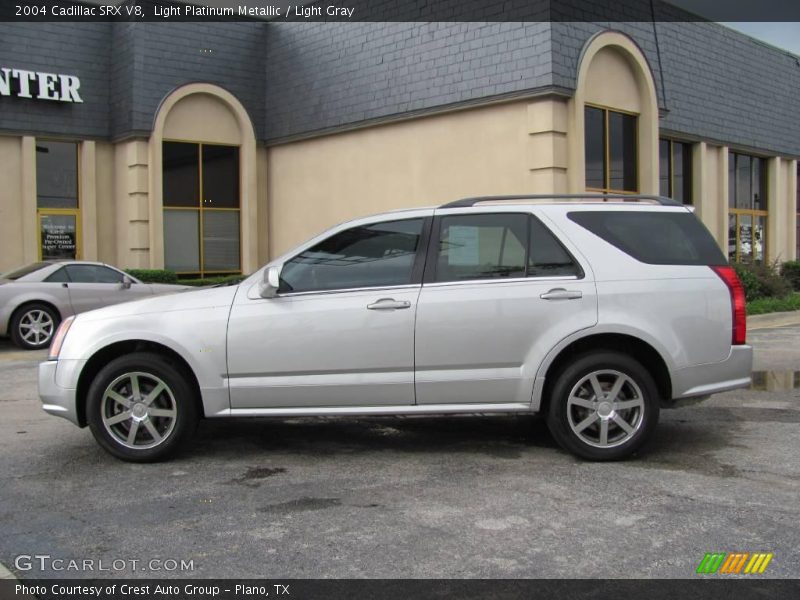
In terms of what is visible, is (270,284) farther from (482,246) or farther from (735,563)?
(735,563)

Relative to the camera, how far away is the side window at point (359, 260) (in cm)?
609

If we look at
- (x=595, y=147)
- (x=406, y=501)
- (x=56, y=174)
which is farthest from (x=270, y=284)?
(x=56, y=174)

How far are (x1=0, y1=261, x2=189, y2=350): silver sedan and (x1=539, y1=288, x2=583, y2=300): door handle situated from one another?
953cm

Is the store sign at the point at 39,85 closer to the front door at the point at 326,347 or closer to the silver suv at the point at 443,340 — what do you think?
the silver suv at the point at 443,340

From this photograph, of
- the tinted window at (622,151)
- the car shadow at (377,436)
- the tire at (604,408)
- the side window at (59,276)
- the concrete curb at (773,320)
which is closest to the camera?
the tire at (604,408)

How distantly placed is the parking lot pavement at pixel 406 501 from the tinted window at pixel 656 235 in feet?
4.74

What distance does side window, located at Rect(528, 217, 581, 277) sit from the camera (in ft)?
19.8

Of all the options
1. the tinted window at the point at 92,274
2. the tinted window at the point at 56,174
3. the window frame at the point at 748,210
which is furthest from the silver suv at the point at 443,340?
the window frame at the point at 748,210

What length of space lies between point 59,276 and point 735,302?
11016mm

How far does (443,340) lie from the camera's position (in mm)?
5895

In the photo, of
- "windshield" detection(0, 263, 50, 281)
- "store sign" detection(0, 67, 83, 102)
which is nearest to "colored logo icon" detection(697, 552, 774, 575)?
"windshield" detection(0, 263, 50, 281)

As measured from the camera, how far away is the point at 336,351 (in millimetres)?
5906
